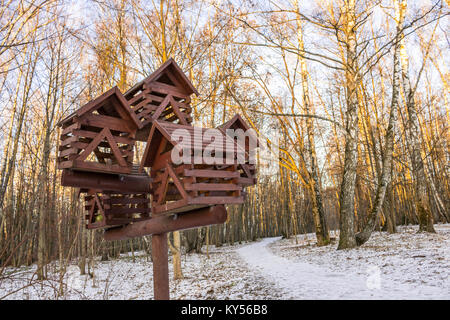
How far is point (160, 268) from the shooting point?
136 inches

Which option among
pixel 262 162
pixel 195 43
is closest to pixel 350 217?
pixel 195 43

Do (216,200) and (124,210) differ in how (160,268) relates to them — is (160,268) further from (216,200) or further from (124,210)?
(216,200)

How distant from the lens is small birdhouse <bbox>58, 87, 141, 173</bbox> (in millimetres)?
3062

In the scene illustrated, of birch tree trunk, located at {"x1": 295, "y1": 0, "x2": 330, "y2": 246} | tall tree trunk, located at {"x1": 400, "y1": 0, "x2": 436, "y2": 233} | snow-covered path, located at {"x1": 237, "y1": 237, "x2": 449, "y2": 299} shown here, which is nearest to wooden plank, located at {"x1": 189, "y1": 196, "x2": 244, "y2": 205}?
snow-covered path, located at {"x1": 237, "y1": 237, "x2": 449, "y2": 299}

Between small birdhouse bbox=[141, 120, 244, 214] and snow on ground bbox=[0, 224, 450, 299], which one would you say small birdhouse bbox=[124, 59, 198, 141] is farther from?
snow on ground bbox=[0, 224, 450, 299]

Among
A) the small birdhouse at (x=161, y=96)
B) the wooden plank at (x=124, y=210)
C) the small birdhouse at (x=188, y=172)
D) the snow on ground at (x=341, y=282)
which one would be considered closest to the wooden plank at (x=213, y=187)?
the small birdhouse at (x=188, y=172)

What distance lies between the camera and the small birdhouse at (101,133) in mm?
3062

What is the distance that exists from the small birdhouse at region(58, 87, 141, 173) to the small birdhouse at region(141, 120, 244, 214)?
1.18ft

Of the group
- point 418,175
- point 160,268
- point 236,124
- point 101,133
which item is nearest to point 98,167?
point 101,133

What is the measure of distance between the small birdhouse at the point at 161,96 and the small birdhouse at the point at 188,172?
528mm

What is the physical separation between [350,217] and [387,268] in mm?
3790

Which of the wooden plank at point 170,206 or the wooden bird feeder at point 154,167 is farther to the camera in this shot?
the wooden bird feeder at point 154,167

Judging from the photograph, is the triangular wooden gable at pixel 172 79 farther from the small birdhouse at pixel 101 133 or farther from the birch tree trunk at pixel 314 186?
the birch tree trunk at pixel 314 186

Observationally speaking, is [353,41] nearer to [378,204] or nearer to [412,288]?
[378,204]
